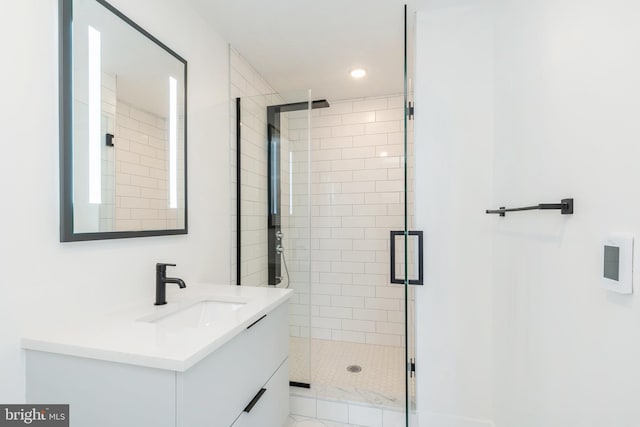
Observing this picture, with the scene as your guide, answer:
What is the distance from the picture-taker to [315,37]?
204 centimetres

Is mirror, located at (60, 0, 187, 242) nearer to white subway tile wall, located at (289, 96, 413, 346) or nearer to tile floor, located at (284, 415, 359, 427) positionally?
tile floor, located at (284, 415, 359, 427)

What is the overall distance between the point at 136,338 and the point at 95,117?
859 mm

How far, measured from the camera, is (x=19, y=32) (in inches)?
37.0

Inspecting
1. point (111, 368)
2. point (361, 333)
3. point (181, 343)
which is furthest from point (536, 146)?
point (361, 333)

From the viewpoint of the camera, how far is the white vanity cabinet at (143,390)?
838 millimetres

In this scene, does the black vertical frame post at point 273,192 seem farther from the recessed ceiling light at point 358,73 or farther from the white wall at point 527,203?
the white wall at point 527,203

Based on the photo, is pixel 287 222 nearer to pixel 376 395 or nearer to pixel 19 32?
pixel 376 395

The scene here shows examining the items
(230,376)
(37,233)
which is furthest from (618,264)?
(37,233)

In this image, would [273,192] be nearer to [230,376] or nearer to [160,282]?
[160,282]

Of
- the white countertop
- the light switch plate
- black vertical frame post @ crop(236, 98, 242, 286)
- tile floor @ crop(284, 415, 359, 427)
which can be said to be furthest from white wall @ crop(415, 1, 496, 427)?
black vertical frame post @ crop(236, 98, 242, 286)

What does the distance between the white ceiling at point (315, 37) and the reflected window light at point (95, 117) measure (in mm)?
837

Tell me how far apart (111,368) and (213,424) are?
0.37 m

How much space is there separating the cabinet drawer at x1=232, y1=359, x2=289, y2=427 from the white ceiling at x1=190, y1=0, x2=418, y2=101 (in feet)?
6.74

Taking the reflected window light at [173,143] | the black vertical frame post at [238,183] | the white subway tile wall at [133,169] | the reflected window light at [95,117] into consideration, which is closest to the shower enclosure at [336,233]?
the black vertical frame post at [238,183]
